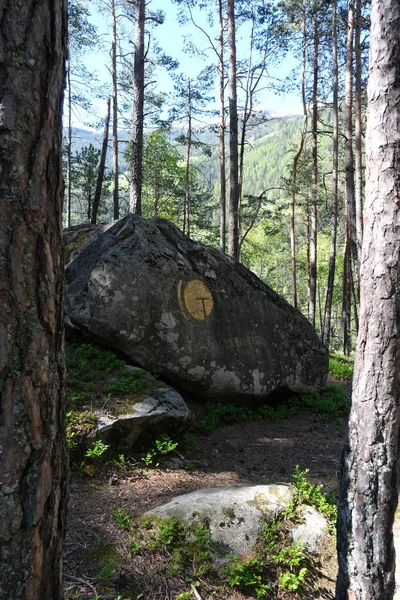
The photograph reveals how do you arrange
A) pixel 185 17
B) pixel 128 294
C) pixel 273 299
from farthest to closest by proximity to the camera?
1. pixel 185 17
2. pixel 273 299
3. pixel 128 294

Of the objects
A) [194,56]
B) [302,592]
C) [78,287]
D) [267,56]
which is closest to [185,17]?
[194,56]

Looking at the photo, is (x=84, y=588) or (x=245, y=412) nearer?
(x=84, y=588)

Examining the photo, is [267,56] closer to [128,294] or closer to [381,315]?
[128,294]

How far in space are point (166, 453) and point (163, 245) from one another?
11.0 ft

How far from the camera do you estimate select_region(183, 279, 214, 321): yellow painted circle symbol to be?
660 centimetres

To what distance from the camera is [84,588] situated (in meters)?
2.62

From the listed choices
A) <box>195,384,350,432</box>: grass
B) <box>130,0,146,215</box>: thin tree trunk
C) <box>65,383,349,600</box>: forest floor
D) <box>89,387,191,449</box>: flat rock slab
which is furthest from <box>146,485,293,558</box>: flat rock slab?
<box>130,0,146,215</box>: thin tree trunk

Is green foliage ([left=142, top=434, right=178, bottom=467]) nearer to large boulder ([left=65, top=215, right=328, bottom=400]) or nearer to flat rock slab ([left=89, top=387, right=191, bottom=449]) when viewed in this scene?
flat rock slab ([left=89, top=387, right=191, bottom=449])

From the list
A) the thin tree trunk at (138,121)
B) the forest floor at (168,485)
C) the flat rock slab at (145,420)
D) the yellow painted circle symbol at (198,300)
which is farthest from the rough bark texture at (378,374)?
the thin tree trunk at (138,121)

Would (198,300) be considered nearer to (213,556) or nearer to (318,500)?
(318,500)

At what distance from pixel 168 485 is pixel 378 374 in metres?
2.70

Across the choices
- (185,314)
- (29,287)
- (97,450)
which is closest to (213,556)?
(97,450)

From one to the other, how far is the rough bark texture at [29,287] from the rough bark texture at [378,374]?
1.93 meters

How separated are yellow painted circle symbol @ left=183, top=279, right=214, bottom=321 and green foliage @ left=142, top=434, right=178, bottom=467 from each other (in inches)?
85.3
